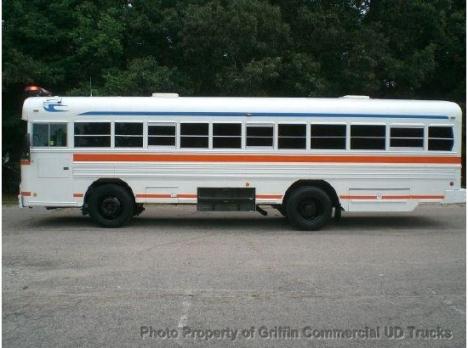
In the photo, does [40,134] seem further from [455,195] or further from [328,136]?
[455,195]

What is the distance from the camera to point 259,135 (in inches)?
496

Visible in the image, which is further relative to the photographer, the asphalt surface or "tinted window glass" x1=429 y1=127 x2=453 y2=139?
"tinted window glass" x1=429 y1=127 x2=453 y2=139

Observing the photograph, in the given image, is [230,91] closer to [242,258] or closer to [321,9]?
[321,9]

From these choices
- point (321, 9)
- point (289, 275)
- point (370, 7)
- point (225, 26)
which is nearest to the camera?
point (289, 275)

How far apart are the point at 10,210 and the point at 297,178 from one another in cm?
889

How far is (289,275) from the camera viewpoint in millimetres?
8305

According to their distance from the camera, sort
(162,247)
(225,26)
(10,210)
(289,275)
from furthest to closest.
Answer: (225,26) → (10,210) → (162,247) → (289,275)

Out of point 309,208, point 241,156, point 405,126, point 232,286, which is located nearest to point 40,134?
point 241,156

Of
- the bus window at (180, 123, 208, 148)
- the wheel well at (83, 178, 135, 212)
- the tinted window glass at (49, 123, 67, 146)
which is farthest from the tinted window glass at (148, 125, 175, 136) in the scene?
the tinted window glass at (49, 123, 67, 146)

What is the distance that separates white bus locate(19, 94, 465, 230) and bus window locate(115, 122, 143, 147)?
22 millimetres

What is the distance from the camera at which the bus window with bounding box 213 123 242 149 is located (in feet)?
41.3

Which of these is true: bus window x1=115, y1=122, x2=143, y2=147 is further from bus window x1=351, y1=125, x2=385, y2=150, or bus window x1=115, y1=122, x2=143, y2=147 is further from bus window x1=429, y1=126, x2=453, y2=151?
Answer: bus window x1=429, y1=126, x2=453, y2=151

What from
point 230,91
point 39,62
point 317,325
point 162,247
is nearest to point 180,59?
point 230,91

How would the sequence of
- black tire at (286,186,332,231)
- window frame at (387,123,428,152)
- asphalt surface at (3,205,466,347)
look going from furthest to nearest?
window frame at (387,123,428,152) → black tire at (286,186,332,231) → asphalt surface at (3,205,466,347)
